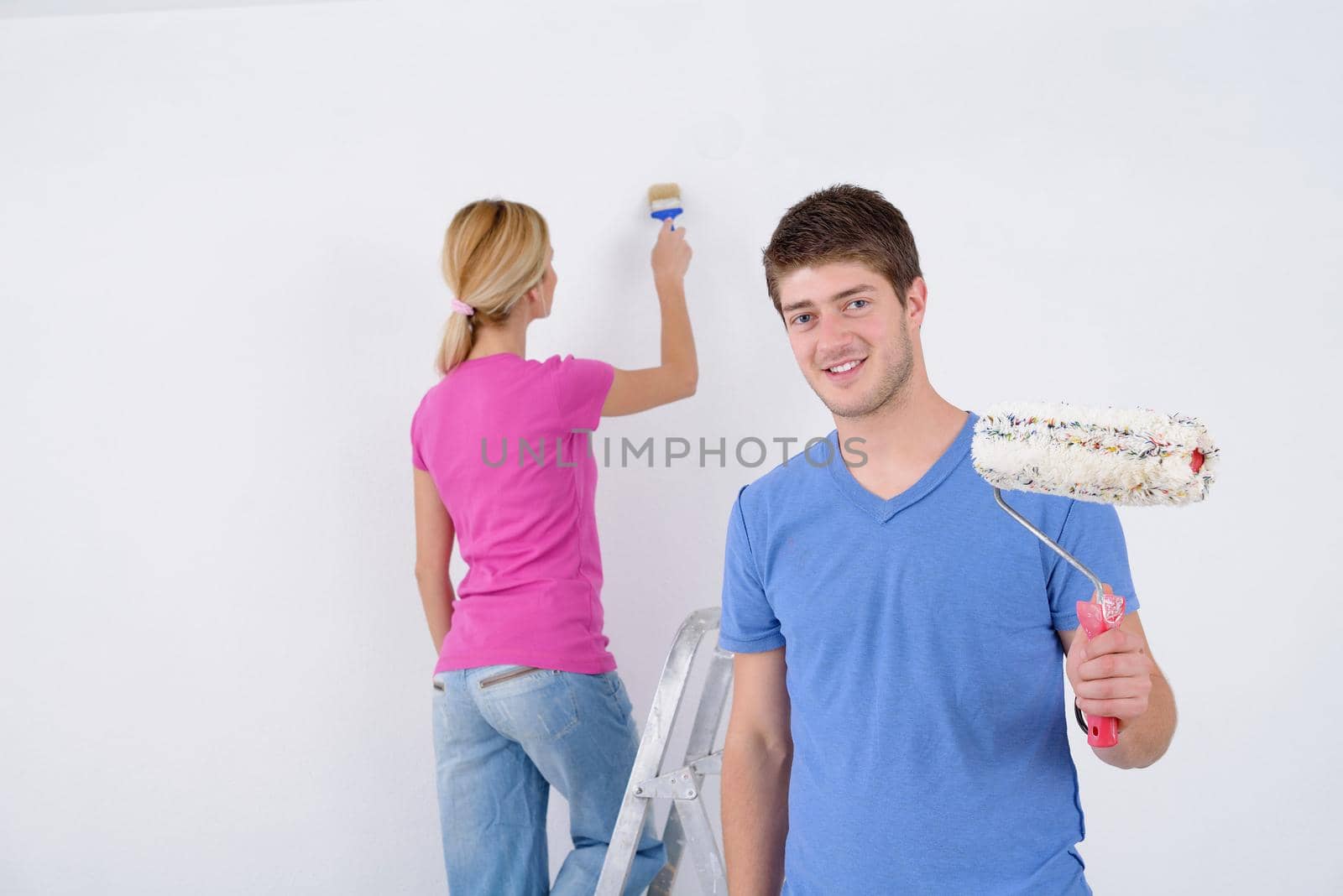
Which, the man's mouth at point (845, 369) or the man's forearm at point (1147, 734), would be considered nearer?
the man's forearm at point (1147, 734)

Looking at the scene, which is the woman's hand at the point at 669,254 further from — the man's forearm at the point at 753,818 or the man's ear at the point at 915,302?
the man's forearm at the point at 753,818

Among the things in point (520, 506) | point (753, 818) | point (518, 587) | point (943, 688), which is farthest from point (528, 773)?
point (943, 688)

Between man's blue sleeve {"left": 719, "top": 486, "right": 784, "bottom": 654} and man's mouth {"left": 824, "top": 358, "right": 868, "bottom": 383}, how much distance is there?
20cm

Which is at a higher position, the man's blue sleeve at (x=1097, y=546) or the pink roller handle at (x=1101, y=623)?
the man's blue sleeve at (x=1097, y=546)

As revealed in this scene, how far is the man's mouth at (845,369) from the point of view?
4.32 feet

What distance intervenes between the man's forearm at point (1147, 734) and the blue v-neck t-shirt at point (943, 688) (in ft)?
0.30

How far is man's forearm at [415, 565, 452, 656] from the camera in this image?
7.00 feet

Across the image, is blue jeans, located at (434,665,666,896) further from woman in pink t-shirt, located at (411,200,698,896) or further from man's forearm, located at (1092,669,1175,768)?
man's forearm, located at (1092,669,1175,768)

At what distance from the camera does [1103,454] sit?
39.2 inches

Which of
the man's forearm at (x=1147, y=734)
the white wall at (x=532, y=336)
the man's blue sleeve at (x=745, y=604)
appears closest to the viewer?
the man's forearm at (x=1147, y=734)

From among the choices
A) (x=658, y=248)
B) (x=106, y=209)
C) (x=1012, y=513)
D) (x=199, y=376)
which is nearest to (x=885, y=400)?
(x=1012, y=513)

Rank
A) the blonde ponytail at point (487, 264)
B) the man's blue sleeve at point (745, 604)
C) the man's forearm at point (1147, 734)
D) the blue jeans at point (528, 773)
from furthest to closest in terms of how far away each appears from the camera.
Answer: the blonde ponytail at point (487, 264), the blue jeans at point (528, 773), the man's blue sleeve at point (745, 604), the man's forearm at point (1147, 734)

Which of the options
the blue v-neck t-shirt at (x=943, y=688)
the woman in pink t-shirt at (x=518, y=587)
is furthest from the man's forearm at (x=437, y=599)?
the blue v-neck t-shirt at (x=943, y=688)

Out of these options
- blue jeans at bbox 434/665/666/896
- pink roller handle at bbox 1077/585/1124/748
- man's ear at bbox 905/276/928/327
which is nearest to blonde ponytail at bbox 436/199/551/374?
blue jeans at bbox 434/665/666/896
